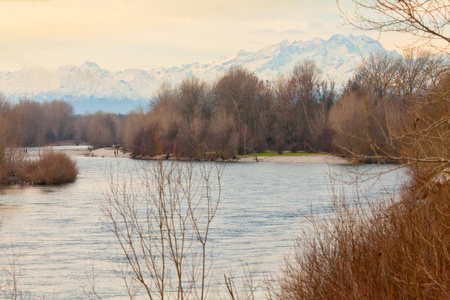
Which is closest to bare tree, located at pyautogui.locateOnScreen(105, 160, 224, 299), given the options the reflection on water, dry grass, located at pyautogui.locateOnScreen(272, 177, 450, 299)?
the reflection on water

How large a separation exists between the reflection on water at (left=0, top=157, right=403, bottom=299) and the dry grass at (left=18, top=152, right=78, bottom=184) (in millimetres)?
1581

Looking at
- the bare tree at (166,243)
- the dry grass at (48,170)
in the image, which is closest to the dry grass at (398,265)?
the bare tree at (166,243)

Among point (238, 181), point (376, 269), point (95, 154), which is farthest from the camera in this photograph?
point (95, 154)

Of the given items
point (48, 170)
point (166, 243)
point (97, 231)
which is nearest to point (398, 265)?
point (166, 243)

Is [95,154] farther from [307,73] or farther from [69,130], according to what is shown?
[69,130]

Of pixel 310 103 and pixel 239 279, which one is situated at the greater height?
pixel 310 103

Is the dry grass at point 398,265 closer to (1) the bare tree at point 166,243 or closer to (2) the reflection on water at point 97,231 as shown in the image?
(2) the reflection on water at point 97,231

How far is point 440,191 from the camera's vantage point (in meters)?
7.68

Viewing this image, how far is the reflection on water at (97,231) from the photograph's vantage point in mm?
12727

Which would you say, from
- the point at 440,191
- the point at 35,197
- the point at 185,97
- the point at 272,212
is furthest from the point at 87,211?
the point at 185,97

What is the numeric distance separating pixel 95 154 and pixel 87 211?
183 feet

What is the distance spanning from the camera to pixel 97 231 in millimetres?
18609

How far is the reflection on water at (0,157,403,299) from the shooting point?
1273 cm

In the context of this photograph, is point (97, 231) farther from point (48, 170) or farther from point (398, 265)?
point (48, 170)
